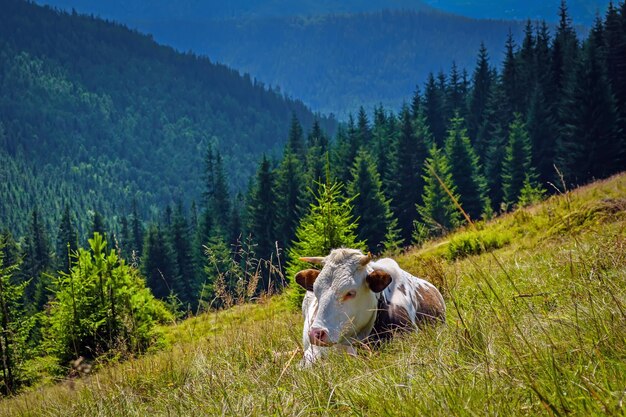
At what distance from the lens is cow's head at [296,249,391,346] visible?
5172 millimetres

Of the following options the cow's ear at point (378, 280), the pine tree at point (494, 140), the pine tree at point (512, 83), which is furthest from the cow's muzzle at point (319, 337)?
the pine tree at point (512, 83)

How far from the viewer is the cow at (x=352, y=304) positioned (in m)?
5.09

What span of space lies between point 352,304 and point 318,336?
1.70 ft

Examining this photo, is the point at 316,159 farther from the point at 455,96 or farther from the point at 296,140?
the point at 455,96

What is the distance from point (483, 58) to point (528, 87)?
18.4m

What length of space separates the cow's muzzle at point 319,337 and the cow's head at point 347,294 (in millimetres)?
23

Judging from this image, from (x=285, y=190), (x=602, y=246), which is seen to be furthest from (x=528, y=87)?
(x=602, y=246)

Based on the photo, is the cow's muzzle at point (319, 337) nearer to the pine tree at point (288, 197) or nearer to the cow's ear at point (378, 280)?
the cow's ear at point (378, 280)

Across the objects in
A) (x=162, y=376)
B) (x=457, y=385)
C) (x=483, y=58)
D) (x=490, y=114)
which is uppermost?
(x=483, y=58)

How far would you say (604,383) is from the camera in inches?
93.2

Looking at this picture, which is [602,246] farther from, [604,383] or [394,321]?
[604,383]

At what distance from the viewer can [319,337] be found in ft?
16.3

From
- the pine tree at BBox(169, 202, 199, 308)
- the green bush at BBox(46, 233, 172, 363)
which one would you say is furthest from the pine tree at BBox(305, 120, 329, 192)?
the green bush at BBox(46, 233, 172, 363)

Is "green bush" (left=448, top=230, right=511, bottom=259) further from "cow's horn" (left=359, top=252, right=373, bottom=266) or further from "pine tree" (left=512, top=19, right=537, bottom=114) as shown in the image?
"pine tree" (left=512, top=19, right=537, bottom=114)
